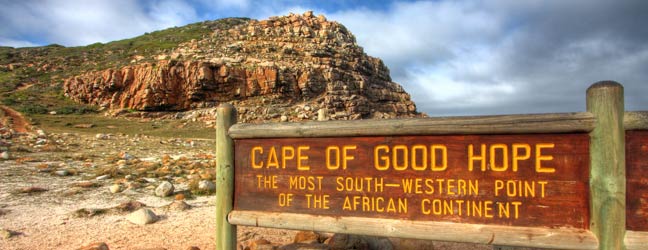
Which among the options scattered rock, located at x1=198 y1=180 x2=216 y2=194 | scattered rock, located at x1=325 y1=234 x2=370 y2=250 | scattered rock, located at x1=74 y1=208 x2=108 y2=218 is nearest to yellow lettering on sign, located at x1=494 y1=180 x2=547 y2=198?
scattered rock, located at x1=325 y1=234 x2=370 y2=250

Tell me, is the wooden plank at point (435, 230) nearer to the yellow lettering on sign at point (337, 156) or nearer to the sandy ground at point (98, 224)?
the yellow lettering on sign at point (337, 156)

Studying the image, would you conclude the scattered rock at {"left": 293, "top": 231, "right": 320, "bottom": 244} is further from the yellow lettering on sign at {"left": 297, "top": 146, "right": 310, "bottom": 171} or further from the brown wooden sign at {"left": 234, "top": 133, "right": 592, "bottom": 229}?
the yellow lettering on sign at {"left": 297, "top": 146, "right": 310, "bottom": 171}

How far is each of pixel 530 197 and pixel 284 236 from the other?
3.48 metres

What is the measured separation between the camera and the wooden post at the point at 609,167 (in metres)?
2.13

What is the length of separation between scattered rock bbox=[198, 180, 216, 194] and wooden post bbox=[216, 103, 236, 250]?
444 cm

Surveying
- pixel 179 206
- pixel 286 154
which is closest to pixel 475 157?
pixel 286 154

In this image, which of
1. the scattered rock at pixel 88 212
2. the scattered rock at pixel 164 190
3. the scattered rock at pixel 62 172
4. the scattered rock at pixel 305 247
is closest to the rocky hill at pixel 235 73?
the scattered rock at pixel 62 172

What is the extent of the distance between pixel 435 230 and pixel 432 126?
64cm

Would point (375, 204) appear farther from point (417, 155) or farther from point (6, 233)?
point (6, 233)

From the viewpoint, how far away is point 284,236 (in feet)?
16.8

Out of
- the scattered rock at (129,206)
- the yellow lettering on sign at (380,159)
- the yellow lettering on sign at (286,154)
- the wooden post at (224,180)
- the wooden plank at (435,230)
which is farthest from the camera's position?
the scattered rock at (129,206)

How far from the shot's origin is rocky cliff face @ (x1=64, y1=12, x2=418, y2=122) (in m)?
36.7

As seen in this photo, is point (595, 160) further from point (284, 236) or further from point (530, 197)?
point (284, 236)

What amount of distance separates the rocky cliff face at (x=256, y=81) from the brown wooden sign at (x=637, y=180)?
32153mm
